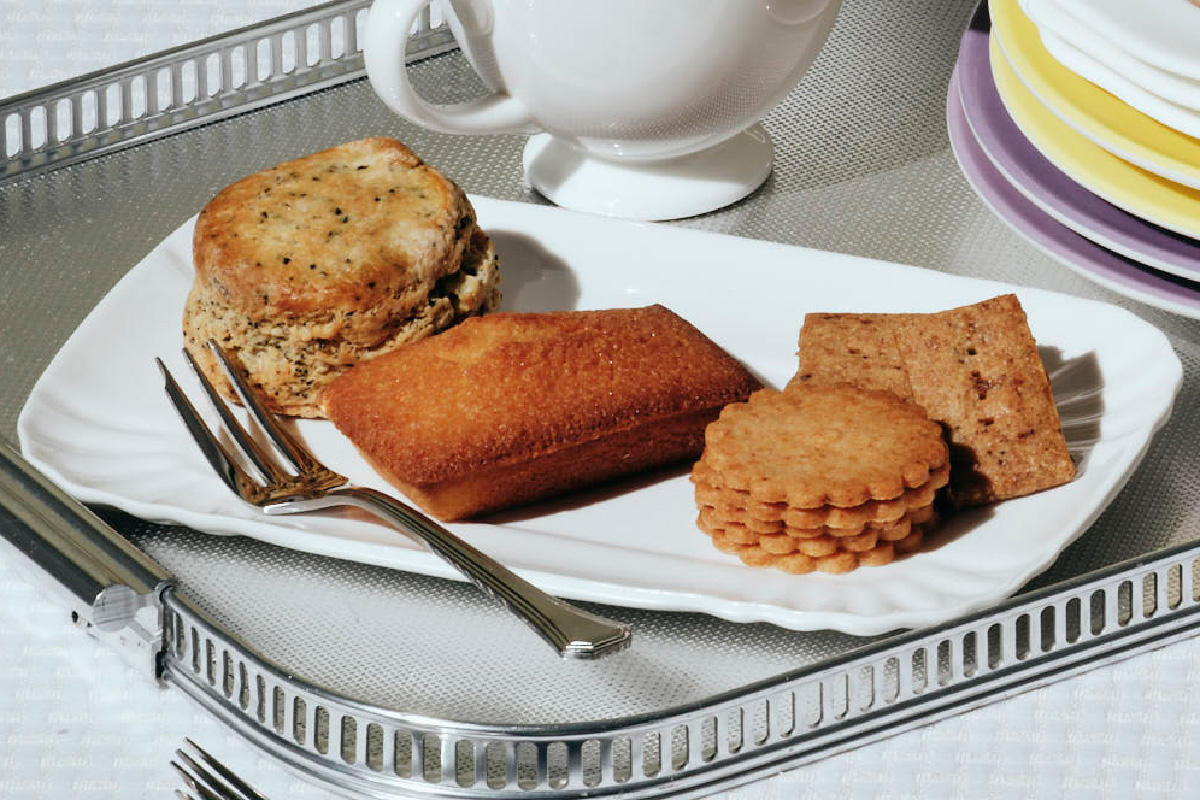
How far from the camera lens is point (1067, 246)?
83 cm

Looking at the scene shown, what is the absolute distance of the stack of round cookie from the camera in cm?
67

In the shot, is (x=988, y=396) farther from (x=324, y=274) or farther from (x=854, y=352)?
(x=324, y=274)

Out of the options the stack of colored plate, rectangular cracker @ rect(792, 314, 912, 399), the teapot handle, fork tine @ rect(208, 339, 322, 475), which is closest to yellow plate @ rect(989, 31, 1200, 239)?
the stack of colored plate

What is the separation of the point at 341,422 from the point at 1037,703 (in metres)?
0.31

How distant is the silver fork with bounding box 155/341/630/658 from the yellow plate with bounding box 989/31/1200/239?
0.31 m

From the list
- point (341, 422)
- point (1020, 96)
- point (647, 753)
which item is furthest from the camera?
point (1020, 96)

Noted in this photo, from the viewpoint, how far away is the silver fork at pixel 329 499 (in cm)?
63

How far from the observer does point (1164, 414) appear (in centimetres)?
74

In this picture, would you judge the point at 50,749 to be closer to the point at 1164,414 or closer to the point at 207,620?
the point at 207,620

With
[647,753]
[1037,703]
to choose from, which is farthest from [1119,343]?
[647,753]

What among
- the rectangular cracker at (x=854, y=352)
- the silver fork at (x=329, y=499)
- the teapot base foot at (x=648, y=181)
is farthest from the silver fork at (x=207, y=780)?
the teapot base foot at (x=648, y=181)

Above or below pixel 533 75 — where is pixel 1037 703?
below

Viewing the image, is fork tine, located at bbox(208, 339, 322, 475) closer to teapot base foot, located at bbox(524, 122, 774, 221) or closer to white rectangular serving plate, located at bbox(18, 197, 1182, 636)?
white rectangular serving plate, located at bbox(18, 197, 1182, 636)

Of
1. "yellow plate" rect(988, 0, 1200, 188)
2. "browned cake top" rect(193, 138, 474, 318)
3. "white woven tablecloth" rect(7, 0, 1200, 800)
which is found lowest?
"white woven tablecloth" rect(7, 0, 1200, 800)
